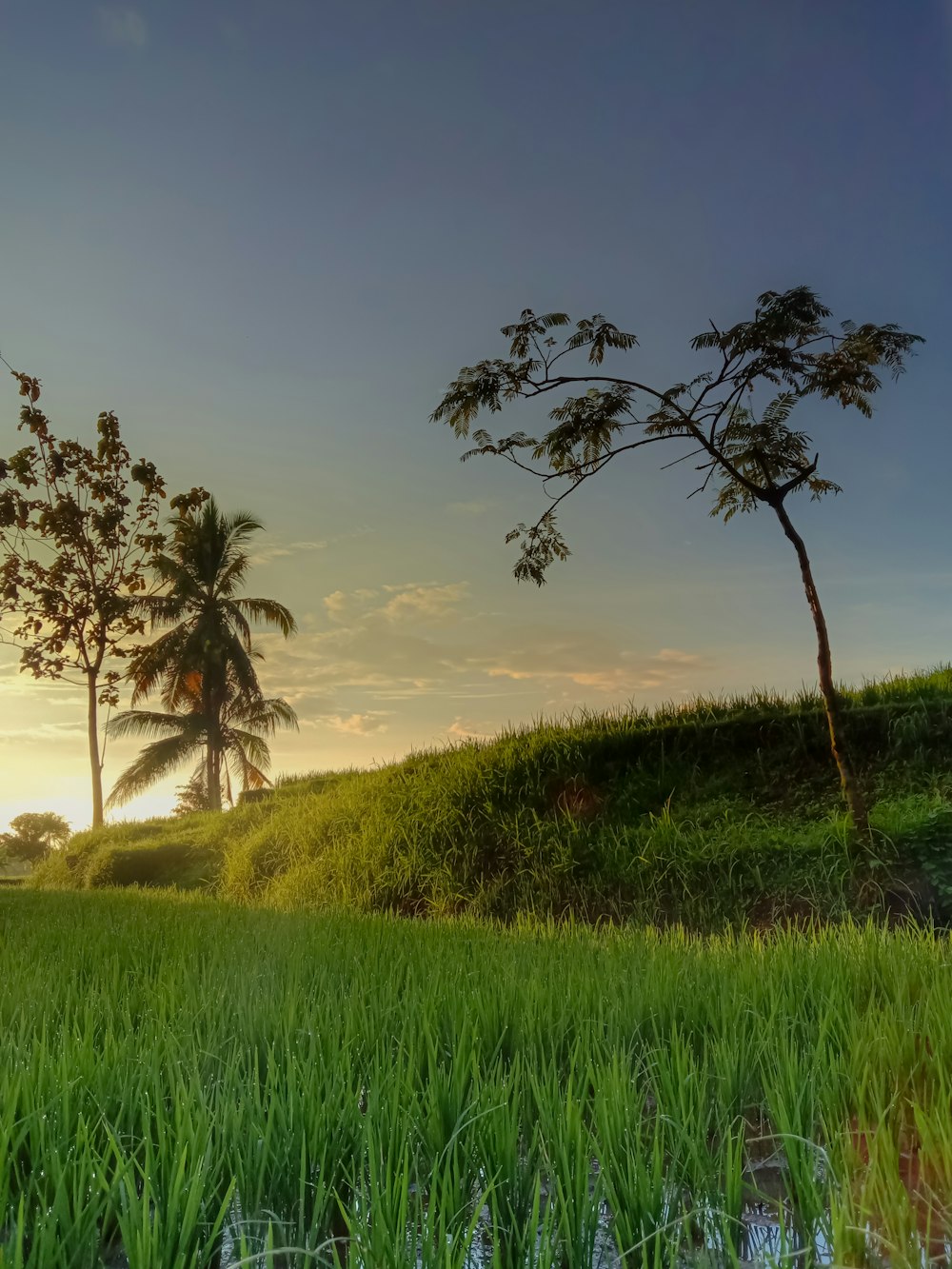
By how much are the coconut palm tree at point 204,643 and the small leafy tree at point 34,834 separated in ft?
56.5

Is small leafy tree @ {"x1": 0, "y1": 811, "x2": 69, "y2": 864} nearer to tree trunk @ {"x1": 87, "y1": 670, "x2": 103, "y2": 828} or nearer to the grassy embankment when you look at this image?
tree trunk @ {"x1": 87, "y1": 670, "x2": 103, "y2": 828}

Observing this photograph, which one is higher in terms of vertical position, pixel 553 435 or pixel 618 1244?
pixel 553 435

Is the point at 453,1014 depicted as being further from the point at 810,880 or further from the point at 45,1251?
the point at 810,880

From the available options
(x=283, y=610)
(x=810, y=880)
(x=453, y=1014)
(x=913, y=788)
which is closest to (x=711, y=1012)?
(x=453, y=1014)

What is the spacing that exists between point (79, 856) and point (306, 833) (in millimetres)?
9233

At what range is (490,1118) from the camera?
6.19 ft

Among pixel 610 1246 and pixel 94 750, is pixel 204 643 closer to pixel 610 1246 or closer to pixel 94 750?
pixel 94 750

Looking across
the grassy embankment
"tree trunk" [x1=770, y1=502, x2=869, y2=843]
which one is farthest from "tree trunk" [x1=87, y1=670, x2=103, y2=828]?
"tree trunk" [x1=770, y1=502, x2=869, y2=843]

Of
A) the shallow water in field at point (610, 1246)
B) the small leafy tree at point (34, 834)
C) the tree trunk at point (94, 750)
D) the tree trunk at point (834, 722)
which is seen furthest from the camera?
the small leafy tree at point (34, 834)

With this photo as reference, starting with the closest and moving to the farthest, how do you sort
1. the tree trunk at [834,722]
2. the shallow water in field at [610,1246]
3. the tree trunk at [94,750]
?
1. the shallow water in field at [610,1246]
2. the tree trunk at [834,722]
3. the tree trunk at [94,750]

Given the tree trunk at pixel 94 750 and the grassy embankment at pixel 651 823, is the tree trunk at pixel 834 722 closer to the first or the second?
the grassy embankment at pixel 651 823

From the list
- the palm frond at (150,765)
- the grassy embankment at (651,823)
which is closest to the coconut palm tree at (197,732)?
the palm frond at (150,765)

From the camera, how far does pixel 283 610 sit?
25891 millimetres

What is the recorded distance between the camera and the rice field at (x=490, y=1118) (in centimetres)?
156
